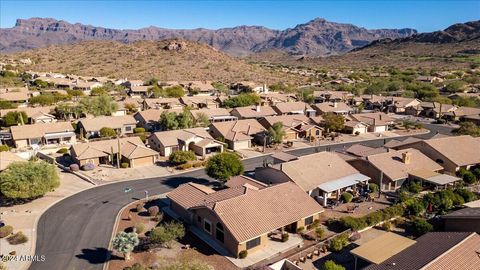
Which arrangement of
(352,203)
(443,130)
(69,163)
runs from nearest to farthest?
1. (352,203)
2. (69,163)
3. (443,130)

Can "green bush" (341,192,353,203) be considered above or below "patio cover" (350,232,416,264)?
below

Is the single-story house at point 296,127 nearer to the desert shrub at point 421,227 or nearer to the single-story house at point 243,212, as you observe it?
the single-story house at point 243,212

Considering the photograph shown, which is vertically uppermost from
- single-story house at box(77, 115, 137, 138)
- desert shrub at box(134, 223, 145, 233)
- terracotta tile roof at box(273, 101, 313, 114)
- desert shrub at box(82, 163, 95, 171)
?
terracotta tile roof at box(273, 101, 313, 114)

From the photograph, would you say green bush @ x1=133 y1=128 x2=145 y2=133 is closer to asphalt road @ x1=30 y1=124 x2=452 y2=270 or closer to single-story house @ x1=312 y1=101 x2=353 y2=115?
asphalt road @ x1=30 y1=124 x2=452 y2=270

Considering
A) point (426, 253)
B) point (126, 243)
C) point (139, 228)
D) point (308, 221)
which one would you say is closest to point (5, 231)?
point (139, 228)

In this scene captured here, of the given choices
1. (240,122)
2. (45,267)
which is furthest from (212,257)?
(240,122)

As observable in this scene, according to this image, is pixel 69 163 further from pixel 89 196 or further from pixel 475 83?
pixel 475 83

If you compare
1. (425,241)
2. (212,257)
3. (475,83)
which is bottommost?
(212,257)

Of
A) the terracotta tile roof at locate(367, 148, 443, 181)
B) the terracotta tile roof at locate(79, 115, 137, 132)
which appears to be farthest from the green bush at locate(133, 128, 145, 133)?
the terracotta tile roof at locate(367, 148, 443, 181)
